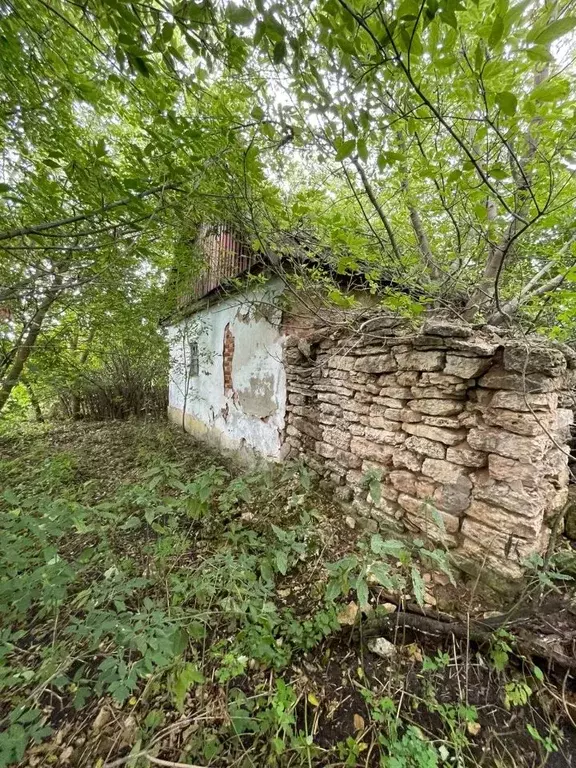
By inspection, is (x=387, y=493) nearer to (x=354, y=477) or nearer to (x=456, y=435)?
(x=354, y=477)

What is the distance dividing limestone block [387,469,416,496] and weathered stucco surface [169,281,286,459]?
1537mm

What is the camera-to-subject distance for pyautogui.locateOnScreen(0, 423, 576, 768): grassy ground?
1.27 m

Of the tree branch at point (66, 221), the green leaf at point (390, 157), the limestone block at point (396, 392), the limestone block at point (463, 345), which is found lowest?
the limestone block at point (396, 392)

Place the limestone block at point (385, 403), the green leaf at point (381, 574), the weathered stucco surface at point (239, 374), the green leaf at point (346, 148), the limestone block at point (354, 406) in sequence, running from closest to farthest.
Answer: the green leaf at point (346, 148) → the green leaf at point (381, 574) → the limestone block at point (385, 403) → the limestone block at point (354, 406) → the weathered stucco surface at point (239, 374)

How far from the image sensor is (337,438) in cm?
300

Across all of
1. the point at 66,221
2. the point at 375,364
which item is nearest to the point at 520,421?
the point at 375,364

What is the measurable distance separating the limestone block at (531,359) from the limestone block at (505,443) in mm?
398

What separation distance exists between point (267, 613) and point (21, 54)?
10.1 ft

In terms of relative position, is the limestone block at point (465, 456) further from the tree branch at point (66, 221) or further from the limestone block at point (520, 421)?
the tree branch at point (66, 221)

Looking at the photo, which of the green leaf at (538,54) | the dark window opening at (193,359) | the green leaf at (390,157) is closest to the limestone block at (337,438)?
the green leaf at (390,157)

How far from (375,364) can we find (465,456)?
99 cm

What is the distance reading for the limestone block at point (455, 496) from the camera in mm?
1993

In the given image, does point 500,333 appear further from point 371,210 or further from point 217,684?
point 217,684

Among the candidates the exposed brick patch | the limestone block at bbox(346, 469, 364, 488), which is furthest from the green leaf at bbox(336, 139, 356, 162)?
the exposed brick patch
